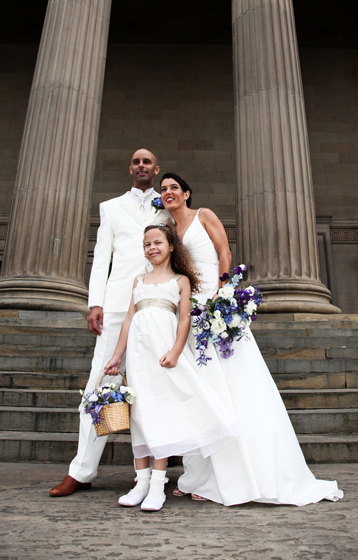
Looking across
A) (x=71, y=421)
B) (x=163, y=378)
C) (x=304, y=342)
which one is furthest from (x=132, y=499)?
(x=304, y=342)

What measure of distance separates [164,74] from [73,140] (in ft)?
27.1

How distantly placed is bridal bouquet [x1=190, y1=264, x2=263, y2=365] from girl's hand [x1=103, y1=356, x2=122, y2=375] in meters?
0.57

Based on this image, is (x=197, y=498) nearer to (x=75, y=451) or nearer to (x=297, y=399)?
(x=75, y=451)

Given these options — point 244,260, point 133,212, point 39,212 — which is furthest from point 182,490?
point 39,212

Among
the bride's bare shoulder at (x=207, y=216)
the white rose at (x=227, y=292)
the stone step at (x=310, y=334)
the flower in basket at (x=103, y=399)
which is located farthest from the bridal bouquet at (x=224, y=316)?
the stone step at (x=310, y=334)

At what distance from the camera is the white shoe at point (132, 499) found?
8.52 feet

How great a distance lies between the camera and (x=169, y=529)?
2.21 meters

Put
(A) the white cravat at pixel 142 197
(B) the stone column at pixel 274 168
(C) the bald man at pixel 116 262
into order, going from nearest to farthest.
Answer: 1. (C) the bald man at pixel 116 262
2. (A) the white cravat at pixel 142 197
3. (B) the stone column at pixel 274 168

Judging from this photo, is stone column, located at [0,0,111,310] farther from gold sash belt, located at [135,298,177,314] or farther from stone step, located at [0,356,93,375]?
gold sash belt, located at [135,298,177,314]

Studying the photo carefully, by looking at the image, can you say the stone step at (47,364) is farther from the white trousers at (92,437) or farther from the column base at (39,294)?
the white trousers at (92,437)

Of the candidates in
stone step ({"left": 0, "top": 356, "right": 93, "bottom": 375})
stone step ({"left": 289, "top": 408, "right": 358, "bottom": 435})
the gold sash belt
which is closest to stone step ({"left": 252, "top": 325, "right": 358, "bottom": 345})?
stone step ({"left": 289, "top": 408, "right": 358, "bottom": 435})

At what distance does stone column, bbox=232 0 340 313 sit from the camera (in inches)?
294

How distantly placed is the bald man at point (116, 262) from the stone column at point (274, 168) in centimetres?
419

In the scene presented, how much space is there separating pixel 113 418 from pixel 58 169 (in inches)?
252
